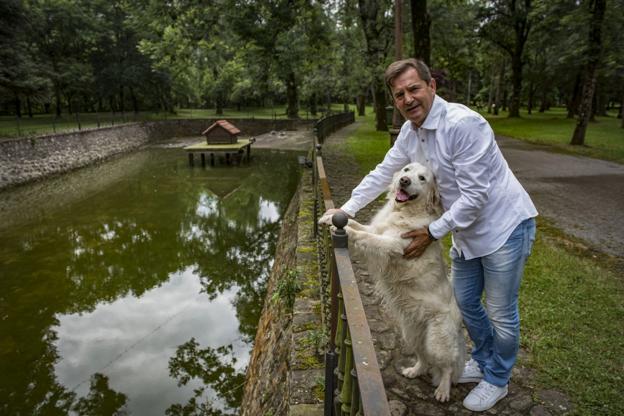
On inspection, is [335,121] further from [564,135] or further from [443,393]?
[443,393]

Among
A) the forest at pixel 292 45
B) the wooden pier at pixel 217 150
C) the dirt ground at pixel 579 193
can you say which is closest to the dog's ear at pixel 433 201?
the forest at pixel 292 45

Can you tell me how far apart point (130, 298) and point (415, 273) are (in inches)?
352

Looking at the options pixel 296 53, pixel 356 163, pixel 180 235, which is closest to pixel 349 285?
pixel 180 235

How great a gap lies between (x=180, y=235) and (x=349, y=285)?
1262cm

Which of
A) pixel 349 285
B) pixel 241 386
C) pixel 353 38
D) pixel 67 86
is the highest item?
pixel 353 38

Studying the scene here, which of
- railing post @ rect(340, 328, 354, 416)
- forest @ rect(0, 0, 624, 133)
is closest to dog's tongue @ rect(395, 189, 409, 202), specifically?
railing post @ rect(340, 328, 354, 416)

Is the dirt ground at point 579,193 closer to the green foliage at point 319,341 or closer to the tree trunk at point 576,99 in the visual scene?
the green foliage at point 319,341

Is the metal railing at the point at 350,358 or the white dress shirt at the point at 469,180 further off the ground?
the white dress shirt at the point at 469,180

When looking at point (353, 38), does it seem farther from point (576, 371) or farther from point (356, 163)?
point (576, 371)

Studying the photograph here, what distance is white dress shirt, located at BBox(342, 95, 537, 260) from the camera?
2432 mm

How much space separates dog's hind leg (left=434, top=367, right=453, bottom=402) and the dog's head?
50.4 inches

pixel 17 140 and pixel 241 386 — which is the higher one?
pixel 17 140

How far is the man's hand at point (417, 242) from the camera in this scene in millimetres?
2746

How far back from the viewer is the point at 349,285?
7.55ft
